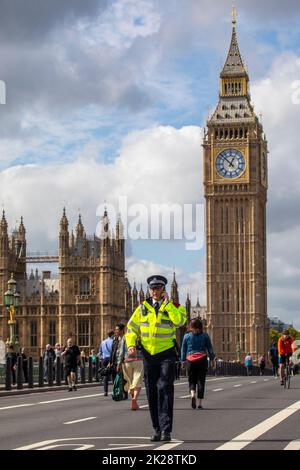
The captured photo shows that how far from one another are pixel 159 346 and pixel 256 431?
2.00 m

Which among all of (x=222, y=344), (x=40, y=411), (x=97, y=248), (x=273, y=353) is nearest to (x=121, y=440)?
(x=40, y=411)

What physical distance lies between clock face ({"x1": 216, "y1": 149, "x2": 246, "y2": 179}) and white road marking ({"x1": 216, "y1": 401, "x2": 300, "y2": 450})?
4160 inches

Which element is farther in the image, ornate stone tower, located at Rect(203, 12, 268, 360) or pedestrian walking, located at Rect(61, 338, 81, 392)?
ornate stone tower, located at Rect(203, 12, 268, 360)

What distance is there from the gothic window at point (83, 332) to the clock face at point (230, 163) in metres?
33.7

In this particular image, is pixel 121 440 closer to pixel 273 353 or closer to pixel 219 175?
pixel 273 353

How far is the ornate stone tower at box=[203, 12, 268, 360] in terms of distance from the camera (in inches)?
4791

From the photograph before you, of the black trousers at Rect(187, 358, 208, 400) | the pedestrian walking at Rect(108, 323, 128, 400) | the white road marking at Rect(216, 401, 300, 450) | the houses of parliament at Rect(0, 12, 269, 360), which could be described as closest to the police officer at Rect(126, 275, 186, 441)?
the white road marking at Rect(216, 401, 300, 450)

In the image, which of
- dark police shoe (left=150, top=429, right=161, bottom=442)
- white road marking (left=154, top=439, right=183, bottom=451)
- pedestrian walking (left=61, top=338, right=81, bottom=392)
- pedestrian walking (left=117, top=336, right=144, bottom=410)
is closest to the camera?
white road marking (left=154, top=439, right=183, bottom=451)

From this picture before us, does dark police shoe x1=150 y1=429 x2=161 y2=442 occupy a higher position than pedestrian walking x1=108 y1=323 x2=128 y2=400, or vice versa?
pedestrian walking x1=108 y1=323 x2=128 y2=400

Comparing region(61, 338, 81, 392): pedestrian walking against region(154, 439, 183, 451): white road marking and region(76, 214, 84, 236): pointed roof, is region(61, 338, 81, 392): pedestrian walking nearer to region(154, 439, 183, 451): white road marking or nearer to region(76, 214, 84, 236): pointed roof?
region(154, 439, 183, 451): white road marking

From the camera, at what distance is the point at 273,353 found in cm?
4353

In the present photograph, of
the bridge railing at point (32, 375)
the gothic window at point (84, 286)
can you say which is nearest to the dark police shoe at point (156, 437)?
the bridge railing at point (32, 375)

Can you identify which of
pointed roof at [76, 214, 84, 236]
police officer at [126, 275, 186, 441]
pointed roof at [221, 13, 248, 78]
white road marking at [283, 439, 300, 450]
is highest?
pointed roof at [221, 13, 248, 78]

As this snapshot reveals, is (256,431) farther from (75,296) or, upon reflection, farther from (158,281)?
(75,296)
